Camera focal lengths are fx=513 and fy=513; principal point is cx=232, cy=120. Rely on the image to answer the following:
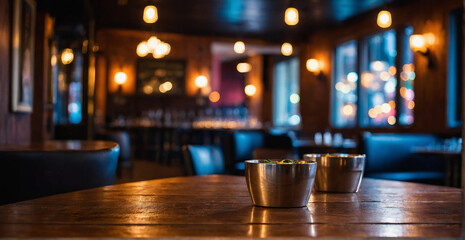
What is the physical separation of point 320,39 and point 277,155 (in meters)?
7.09

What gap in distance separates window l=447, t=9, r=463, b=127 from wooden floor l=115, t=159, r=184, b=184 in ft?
12.9

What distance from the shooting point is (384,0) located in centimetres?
768

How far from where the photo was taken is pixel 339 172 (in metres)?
1.31

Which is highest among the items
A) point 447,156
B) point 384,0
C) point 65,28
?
point 384,0

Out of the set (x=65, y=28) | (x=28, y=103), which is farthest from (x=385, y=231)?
(x=65, y=28)

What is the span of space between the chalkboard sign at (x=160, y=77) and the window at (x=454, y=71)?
5.99 m

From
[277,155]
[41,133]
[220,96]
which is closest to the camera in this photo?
[277,155]

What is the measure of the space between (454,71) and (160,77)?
6.34m

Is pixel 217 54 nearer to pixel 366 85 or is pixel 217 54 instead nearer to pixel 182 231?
pixel 366 85

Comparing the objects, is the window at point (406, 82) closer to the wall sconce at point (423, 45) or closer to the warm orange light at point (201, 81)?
the wall sconce at point (423, 45)

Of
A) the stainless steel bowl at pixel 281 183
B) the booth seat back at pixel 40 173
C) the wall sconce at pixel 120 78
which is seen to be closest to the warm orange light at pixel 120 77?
the wall sconce at pixel 120 78

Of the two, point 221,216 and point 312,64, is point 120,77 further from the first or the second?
point 221,216

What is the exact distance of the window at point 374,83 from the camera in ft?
25.8

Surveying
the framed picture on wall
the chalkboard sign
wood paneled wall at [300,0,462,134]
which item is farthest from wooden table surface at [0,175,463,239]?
the chalkboard sign
